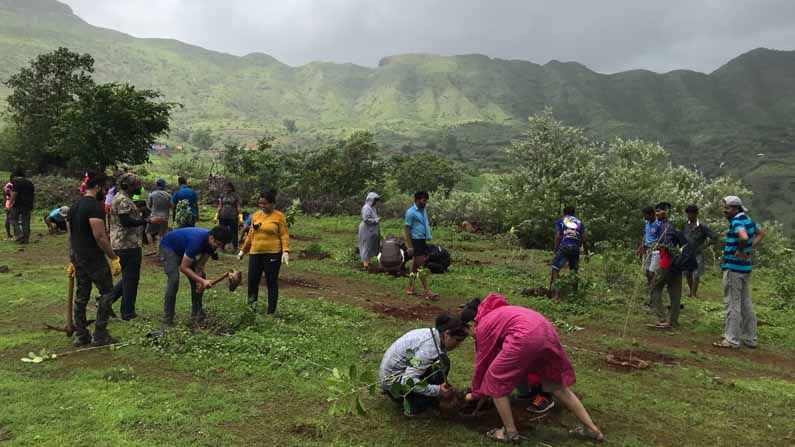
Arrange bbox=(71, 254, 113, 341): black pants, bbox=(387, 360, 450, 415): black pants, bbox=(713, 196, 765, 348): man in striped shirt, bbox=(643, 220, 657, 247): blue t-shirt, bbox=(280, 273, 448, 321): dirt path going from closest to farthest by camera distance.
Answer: bbox=(387, 360, 450, 415): black pants, bbox=(71, 254, 113, 341): black pants, bbox=(713, 196, 765, 348): man in striped shirt, bbox=(280, 273, 448, 321): dirt path, bbox=(643, 220, 657, 247): blue t-shirt

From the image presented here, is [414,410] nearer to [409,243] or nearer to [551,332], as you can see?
[551,332]

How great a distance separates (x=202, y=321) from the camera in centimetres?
778

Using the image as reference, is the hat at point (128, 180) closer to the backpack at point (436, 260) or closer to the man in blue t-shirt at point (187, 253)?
the man in blue t-shirt at point (187, 253)

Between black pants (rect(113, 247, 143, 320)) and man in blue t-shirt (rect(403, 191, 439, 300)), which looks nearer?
black pants (rect(113, 247, 143, 320))

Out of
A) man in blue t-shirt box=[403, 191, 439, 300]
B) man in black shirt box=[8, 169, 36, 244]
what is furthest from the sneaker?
man in black shirt box=[8, 169, 36, 244]

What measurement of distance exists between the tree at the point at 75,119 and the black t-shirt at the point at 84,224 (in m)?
24.5

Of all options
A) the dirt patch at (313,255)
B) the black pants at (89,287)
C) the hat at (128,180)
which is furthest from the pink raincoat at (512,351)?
the dirt patch at (313,255)

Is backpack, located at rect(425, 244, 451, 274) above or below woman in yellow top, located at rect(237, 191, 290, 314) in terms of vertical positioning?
below

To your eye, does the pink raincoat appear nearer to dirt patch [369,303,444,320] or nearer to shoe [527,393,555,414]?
shoe [527,393,555,414]

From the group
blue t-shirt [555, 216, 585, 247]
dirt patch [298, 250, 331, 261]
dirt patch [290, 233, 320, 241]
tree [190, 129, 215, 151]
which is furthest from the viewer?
tree [190, 129, 215, 151]

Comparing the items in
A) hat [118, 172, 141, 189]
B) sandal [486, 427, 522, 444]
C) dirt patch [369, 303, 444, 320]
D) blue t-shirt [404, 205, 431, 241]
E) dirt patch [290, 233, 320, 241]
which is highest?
hat [118, 172, 141, 189]

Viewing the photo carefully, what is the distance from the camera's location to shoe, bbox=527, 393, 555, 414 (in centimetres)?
549

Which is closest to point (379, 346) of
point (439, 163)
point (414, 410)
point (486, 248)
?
point (414, 410)

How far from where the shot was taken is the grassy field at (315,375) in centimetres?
506
